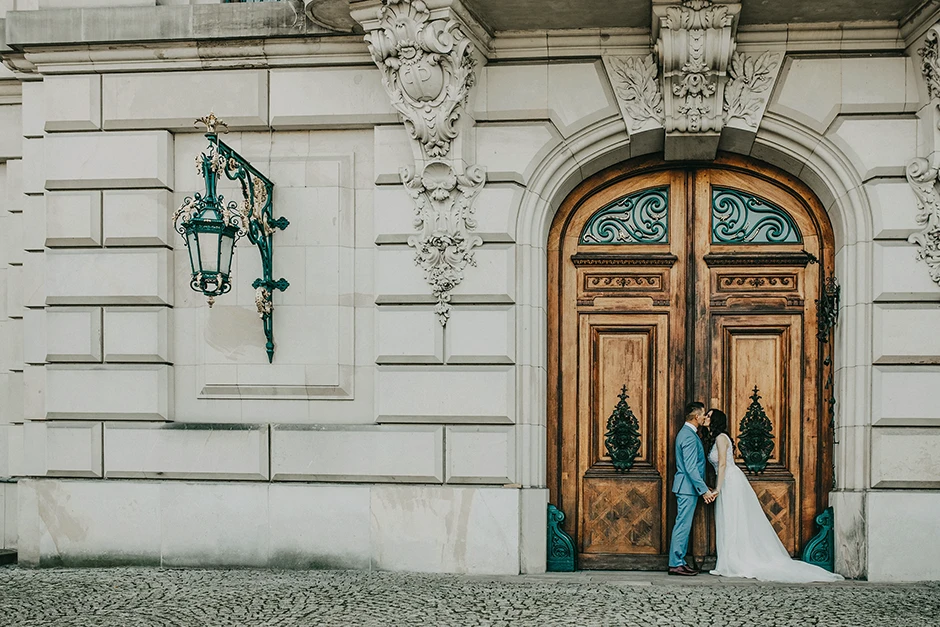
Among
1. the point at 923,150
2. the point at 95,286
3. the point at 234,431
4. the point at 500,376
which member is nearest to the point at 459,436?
the point at 500,376

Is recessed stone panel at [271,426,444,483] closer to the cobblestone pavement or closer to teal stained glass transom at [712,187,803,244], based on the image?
the cobblestone pavement

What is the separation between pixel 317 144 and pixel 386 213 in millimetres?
1081

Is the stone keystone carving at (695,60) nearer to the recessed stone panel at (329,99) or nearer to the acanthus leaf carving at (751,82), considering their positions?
the acanthus leaf carving at (751,82)

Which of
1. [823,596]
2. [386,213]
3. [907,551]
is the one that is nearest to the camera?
[823,596]

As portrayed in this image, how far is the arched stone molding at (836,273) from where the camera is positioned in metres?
10.7

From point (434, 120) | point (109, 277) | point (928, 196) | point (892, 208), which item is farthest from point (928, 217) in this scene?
point (109, 277)

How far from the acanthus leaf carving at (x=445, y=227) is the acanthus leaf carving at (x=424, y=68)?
25 centimetres

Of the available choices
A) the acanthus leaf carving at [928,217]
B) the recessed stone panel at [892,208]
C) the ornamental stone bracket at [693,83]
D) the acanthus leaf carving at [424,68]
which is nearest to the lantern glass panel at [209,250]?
the acanthus leaf carving at [424,68]

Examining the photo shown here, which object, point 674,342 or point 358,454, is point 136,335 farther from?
point 674,342

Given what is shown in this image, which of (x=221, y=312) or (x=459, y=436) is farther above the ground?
(x=221, y=312)

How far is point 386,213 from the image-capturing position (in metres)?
11.1

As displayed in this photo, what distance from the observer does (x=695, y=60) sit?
10.5 meters

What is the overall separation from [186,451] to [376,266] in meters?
2.71

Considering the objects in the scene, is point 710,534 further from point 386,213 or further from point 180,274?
point 180,274
